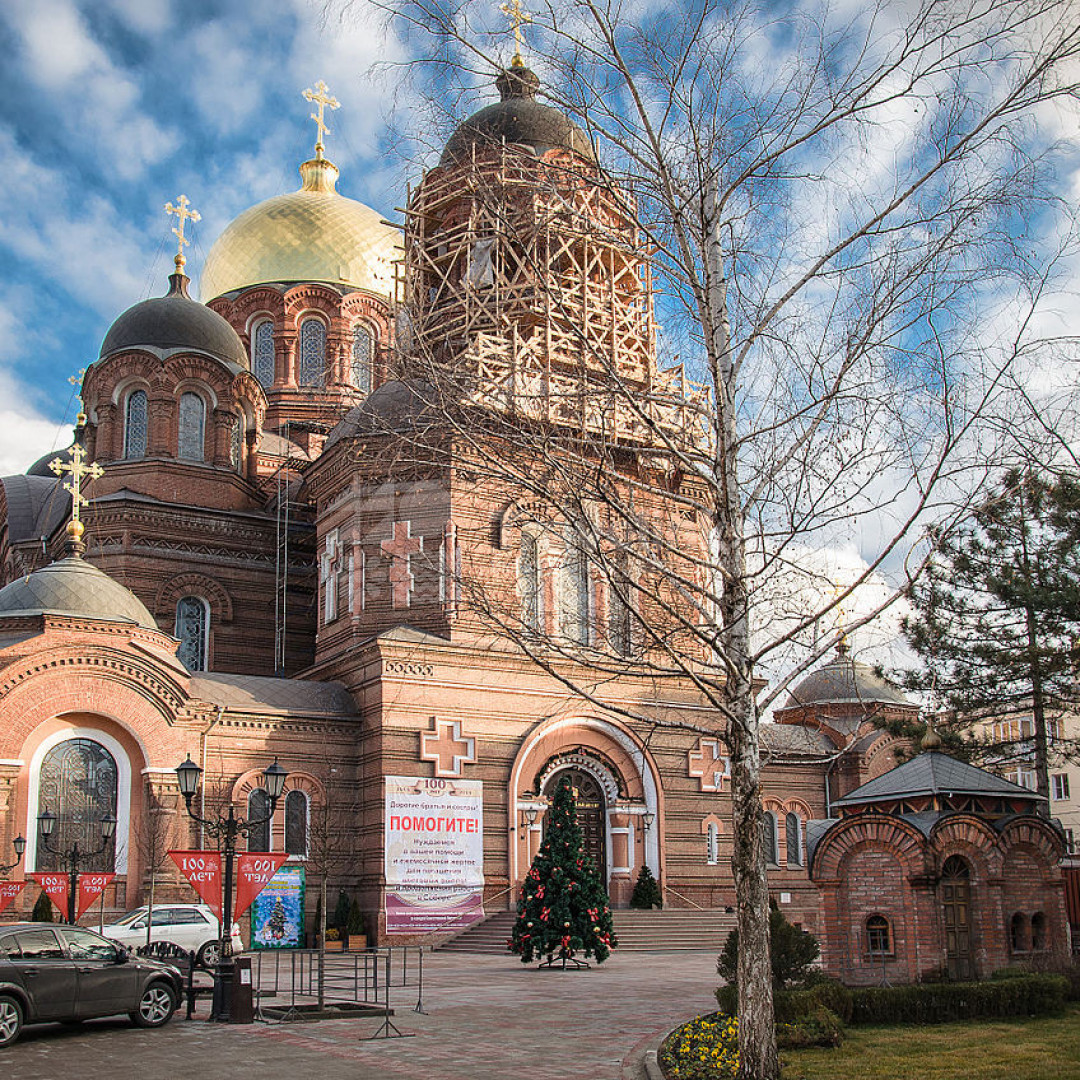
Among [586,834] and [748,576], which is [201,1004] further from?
[586,834]

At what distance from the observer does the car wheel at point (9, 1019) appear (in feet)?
37.6

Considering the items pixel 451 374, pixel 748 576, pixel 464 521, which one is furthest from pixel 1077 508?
pixel 464 521

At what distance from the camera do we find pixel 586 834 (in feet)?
85.8

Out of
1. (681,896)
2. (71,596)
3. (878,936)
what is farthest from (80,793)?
(878,936)

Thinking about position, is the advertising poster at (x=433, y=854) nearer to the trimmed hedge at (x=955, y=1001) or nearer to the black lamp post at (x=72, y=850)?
the black lamp post at (x=72, y=850)

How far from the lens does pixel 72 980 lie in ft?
39.8

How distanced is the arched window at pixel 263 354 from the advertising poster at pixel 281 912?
19.0 metres

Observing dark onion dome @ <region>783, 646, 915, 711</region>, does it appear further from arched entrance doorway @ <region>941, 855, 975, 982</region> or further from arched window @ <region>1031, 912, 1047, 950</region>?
arched entrance doorway @ <region>941, 855, 975, 982</region>

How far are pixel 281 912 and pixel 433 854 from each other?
3037 mm

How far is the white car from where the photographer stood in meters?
18.8

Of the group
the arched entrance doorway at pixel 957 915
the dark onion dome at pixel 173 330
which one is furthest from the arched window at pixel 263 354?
the arched entrance doorway at pixel 957 915

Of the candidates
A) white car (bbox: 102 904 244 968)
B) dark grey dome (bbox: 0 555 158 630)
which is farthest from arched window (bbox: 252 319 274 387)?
white car (bbox: 102 904 244 968)

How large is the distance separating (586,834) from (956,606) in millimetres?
9786

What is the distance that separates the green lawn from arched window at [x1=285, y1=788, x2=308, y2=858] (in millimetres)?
14654
